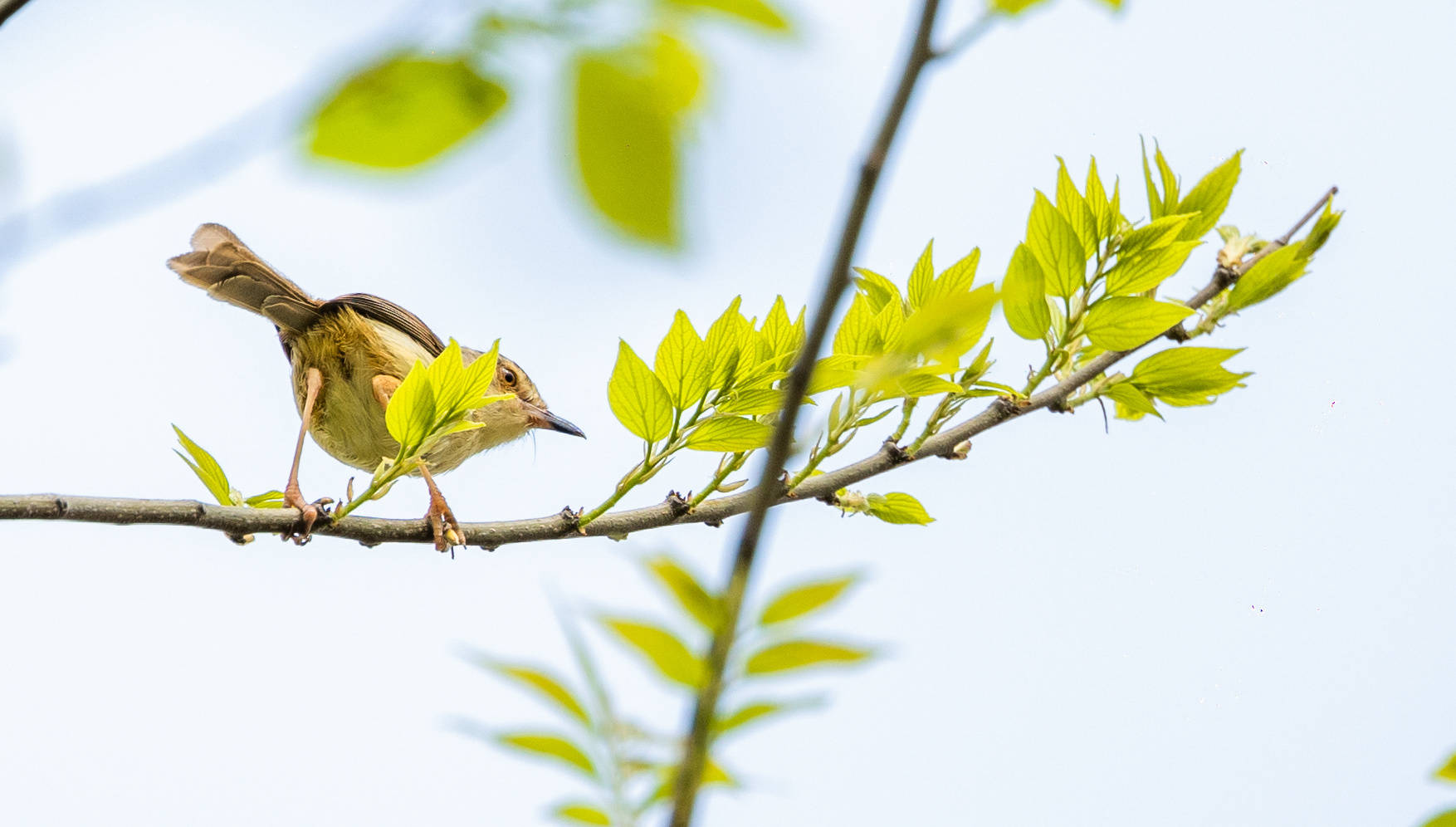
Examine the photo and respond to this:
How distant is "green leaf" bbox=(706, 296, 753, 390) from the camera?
1.87 meters

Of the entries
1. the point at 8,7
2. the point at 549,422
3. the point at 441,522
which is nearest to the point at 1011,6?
the point at 8,7

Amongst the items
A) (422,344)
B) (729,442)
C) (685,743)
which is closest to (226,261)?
(422,344)

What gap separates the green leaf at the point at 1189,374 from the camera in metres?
1.97

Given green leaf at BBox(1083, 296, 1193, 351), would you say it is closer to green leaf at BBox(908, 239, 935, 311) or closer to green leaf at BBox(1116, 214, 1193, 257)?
green leaf at BBox(1116, 214, 1193, 257)

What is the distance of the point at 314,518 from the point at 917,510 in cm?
96

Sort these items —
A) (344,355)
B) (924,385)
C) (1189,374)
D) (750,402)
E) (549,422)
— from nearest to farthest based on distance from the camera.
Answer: (924,385) < (750,402) < (1189,374) < (344,355) < (549,422)

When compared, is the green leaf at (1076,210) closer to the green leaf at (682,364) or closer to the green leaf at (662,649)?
the green leaf at (682,364)

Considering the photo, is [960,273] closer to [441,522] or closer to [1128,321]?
[1128,321]

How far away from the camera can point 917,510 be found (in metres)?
2.12

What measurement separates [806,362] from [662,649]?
0.21m

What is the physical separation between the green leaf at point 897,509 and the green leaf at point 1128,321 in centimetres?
42

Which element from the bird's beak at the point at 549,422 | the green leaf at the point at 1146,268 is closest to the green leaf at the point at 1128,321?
the green leaf at the point at 1146,268

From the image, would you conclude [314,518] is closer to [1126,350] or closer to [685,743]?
[1126,350]

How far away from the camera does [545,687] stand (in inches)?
31.5
